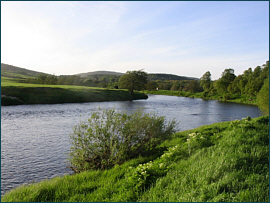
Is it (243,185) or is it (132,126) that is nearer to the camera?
(243,185)

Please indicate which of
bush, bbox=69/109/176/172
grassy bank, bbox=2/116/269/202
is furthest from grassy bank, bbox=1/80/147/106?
grassy bank, bbox=2/116/269/202

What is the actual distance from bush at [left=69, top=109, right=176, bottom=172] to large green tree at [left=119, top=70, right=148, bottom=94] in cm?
5437

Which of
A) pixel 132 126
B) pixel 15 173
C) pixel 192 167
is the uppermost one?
pixel 132 126

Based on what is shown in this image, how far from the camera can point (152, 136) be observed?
10625 millimetres

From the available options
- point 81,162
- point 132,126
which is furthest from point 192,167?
point 81,162

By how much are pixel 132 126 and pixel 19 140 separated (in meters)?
10.2

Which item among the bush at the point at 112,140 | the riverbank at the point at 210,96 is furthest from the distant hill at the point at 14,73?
the bush at the point at 112,140

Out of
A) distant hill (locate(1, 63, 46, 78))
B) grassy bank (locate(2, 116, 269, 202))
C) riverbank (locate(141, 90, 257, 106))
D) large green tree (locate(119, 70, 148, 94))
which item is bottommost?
grassy bank (locate(2, 116, 269, 202))

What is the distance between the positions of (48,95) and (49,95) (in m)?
0.22

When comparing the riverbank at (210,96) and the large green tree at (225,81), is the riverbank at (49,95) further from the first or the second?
the large green tree at (225,81)

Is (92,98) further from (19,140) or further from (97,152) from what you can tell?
(97,152)

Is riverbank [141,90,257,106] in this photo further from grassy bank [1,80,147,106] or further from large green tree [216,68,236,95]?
grassy bank [1,80,147,106]

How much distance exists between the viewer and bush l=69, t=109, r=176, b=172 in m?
9.31

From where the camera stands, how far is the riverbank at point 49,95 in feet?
137
